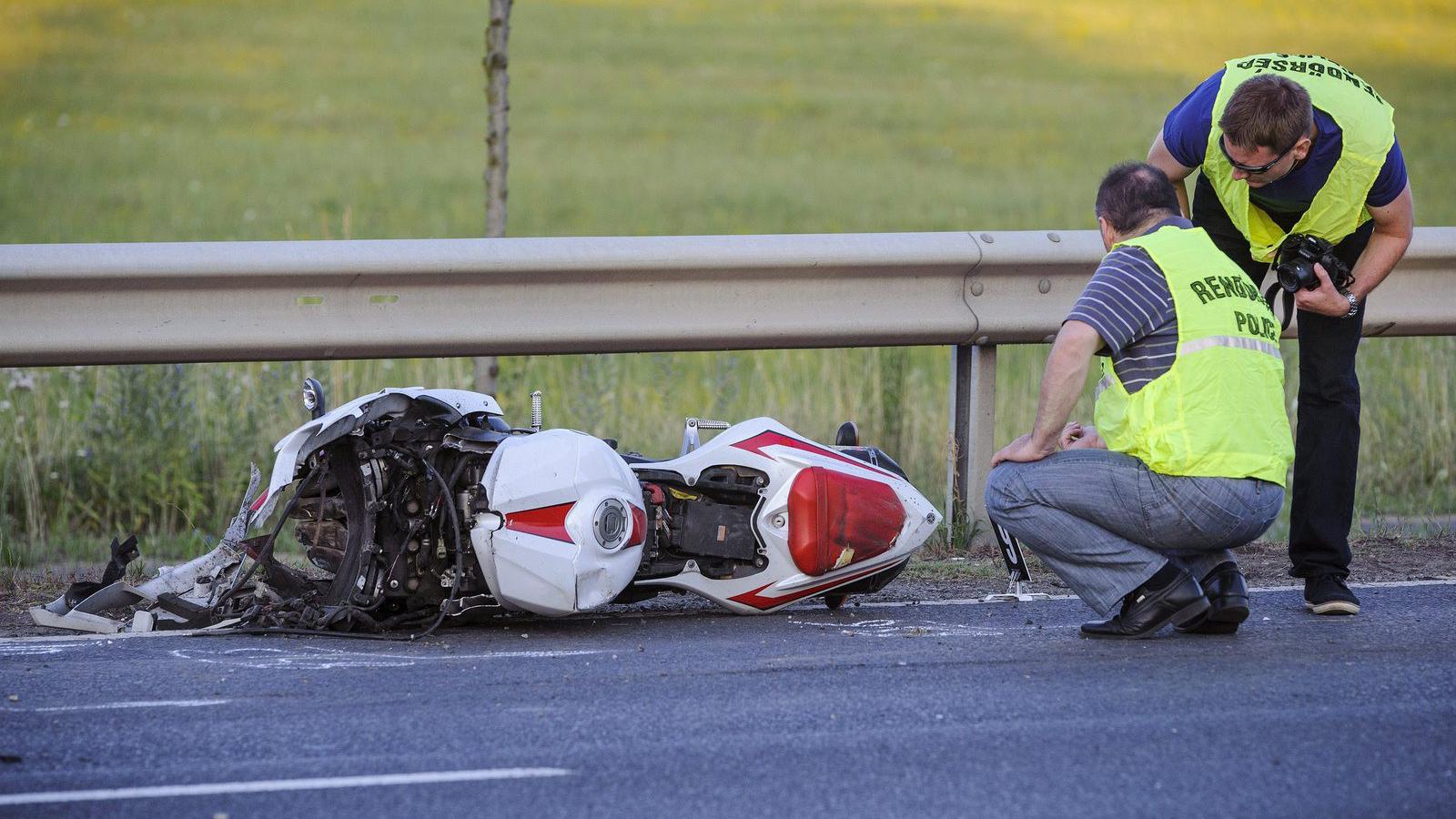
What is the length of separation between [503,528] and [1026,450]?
1625 millimetres

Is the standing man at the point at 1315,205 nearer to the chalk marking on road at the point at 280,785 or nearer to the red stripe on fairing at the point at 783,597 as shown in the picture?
the red stripe on fairing at the point at 783,597

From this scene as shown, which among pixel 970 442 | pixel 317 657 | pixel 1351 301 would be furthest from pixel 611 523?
pixel 1351 301

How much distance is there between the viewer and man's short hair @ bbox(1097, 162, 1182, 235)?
5230 mm

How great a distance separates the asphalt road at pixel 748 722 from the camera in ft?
12.2

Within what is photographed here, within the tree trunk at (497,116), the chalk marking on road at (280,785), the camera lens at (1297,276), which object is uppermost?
the tree trunk at (497,116)

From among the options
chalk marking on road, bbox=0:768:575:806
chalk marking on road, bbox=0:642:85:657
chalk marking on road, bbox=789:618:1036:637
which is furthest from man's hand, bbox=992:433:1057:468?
chalk marking on road, bbox=0:642:85:657

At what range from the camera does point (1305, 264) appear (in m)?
5.56

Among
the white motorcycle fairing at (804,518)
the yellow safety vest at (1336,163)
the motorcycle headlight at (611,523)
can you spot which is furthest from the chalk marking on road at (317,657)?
the yellow safety vest at (1336,163)

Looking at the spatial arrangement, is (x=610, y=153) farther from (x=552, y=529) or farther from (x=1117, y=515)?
(x=1117, y=515)

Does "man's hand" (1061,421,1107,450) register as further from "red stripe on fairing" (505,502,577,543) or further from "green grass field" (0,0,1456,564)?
"green grass field" (0,0,1456,564)

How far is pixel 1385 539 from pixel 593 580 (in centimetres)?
358

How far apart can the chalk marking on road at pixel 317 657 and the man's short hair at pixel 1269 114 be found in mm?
2567

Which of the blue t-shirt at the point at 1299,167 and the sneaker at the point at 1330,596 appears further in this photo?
the sneaker at the point at 1330,596

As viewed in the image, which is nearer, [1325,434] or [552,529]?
[552,529]
